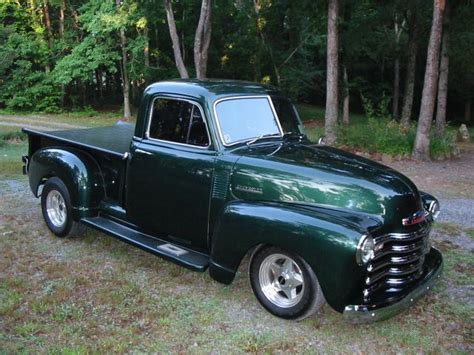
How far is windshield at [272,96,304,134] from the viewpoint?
5074mm

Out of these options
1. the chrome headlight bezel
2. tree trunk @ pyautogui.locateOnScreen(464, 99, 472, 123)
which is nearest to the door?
the chrome headlight bezel

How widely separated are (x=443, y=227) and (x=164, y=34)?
21.7 meters

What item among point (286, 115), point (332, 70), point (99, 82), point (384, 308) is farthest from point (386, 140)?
point (99, 82)

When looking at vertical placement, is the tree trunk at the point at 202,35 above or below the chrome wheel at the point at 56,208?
above

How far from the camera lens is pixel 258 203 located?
13.8 ft

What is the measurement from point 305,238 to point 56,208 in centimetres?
379

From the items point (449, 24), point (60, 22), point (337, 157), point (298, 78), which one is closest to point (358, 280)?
point (337, 157)

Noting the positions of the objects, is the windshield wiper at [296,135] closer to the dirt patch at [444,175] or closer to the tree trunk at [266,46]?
the dirt patch at [444,175]

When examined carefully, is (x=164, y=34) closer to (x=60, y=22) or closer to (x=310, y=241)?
(x=60, y=22)

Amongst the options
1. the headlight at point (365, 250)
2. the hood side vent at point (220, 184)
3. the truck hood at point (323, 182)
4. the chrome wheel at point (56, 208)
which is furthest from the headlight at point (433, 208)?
the chrome wheel at point (56, 208)

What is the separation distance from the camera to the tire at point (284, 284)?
12.7 ft

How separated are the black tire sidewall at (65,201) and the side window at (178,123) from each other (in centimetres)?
148

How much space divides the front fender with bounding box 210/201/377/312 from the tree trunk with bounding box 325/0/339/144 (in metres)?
9.95

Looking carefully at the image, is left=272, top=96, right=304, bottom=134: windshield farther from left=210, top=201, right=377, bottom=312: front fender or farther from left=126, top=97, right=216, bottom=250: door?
left=210, top=201, right=377, bottom=312: front fender
